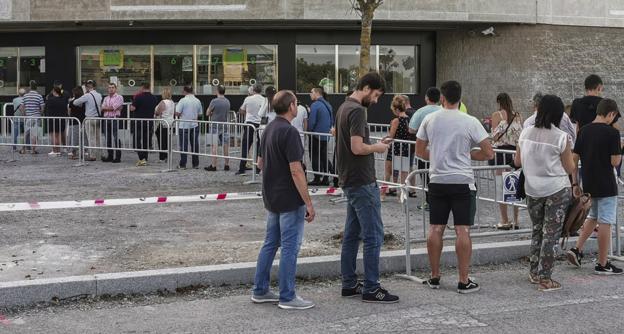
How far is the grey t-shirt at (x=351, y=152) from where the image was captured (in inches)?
272

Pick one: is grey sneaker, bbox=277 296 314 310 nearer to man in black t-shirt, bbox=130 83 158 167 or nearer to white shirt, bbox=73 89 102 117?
man in black t-shirt, bbox=130 83 158 167

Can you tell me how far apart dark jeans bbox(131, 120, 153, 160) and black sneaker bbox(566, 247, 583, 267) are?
11221 millimetres

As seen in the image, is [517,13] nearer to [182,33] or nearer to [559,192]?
[182,33]

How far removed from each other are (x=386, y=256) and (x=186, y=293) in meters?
2.03

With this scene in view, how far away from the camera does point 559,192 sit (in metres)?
7.48

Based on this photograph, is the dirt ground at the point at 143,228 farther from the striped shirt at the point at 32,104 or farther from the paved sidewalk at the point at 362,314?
the striped shirt at the point at 32,104

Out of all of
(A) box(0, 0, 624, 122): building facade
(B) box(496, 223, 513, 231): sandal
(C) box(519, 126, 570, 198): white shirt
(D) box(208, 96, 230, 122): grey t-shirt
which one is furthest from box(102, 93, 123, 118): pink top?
(C) box(519, 126, 570, 198): white shirt

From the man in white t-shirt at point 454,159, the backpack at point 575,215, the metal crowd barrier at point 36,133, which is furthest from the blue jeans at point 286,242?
the metal crowd barrier at point 36,133

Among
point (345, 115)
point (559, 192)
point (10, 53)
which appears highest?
point (10, 53)

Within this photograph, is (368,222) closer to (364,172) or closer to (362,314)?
(364,172)

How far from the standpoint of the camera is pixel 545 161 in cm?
746

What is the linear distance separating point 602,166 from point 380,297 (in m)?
2.65

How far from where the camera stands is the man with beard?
22.7ft

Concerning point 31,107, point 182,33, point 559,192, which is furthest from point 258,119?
point 182,33
